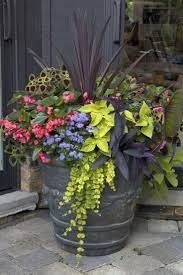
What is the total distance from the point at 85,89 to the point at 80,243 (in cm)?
89

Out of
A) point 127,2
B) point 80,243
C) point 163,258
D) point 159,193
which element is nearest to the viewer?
point 80,243

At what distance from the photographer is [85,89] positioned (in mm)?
2967

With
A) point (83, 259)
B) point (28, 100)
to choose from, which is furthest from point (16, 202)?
point (28, 100)

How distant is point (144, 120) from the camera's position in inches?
114

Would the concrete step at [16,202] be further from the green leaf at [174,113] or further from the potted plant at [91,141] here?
the green leaf at [174,113]

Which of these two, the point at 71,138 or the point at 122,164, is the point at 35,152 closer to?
the point at 71,138

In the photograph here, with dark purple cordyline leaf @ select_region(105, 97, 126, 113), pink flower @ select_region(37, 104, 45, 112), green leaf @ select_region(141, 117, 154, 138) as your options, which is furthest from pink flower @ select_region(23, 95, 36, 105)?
green leaf @ select_region(141, 117, 154, 138)

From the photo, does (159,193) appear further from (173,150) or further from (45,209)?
(45,209)

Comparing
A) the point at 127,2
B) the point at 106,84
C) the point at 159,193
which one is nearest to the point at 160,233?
the point at 159,193

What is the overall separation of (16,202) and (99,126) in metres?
1.03

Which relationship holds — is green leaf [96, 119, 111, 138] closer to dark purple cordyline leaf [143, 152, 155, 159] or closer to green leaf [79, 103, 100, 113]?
green leaf [79, 103, 100, 113]

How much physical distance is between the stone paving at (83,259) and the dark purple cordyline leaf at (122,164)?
1.94 feet

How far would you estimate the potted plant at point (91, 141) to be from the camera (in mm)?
2789

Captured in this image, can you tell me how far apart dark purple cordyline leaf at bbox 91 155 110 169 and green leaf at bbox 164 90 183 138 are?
57 centimetres
